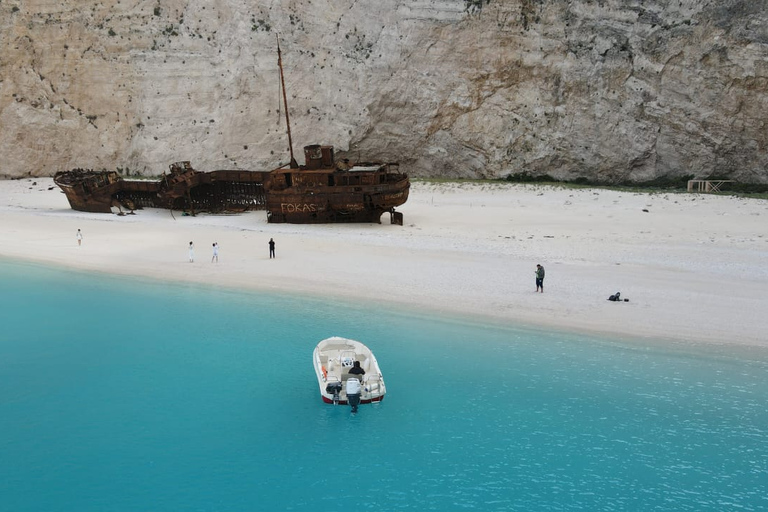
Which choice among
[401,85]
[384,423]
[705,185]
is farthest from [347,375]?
[401,85]

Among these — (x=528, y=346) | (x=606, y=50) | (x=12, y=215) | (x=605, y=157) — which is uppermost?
(x=606, y=50)

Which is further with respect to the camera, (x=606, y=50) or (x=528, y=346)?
(x=606, y=50)

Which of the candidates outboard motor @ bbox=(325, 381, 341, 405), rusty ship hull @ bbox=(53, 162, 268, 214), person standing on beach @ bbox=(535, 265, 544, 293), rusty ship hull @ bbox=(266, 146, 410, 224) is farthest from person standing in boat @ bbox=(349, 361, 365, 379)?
rusty ship hull @ bbox=(53, 162, 268, 214)

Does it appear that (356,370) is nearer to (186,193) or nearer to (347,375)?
(347,375)

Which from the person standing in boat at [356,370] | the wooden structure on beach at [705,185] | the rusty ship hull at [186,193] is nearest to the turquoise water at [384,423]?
the person standing in boat at [356,370]

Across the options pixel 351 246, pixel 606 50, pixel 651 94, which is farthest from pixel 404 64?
pixel 351 246

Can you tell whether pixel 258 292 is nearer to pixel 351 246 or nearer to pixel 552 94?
pixel 351 246
